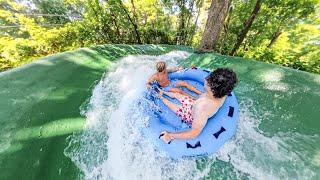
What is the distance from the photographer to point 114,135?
3.54 metres

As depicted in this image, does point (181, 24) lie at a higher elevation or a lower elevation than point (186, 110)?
lower

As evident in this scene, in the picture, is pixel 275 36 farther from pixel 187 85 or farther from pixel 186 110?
pixel 186 110

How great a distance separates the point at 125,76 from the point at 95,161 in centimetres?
197

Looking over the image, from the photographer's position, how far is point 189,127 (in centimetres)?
316

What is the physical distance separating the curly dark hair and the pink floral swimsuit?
1.84 feet

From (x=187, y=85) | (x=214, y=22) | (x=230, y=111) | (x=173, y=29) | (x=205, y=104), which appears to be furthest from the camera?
(x=173, y=29)

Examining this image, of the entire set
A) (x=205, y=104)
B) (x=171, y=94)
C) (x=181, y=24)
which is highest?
(x=205, y=104)

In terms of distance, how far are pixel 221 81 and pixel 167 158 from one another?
1.12 meters

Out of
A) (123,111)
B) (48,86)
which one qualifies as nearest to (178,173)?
(123,111)

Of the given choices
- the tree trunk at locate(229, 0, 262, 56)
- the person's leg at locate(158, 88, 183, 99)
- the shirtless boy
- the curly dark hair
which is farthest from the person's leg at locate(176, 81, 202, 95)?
the tree trunk at locate(229, 0, 262, 56)

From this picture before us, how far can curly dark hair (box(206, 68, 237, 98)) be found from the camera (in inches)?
102

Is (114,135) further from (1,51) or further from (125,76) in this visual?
(1,51)

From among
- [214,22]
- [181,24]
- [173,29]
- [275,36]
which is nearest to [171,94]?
[214,22]

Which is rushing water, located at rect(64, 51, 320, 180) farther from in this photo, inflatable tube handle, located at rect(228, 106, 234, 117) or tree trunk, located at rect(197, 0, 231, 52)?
tree trunk, located at rect(197, 0, 231, 52)
